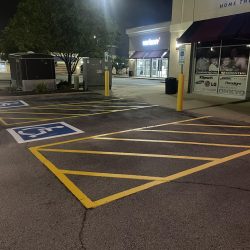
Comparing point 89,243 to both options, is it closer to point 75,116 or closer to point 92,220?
point 92,220

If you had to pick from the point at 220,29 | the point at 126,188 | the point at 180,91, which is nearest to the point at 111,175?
the point at 126,188

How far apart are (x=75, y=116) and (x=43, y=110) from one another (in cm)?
205

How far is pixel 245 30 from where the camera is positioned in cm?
1246

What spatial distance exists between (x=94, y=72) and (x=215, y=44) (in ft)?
25.6

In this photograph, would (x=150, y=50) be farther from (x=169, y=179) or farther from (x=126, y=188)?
(x=126, y=188)

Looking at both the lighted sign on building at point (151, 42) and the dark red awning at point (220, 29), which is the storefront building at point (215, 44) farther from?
the lighted sign on building at point (151, 42)

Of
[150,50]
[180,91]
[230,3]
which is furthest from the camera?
[150,50]

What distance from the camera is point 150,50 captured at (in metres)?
36.8

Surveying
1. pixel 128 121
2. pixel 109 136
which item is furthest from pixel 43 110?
pixel 109 136

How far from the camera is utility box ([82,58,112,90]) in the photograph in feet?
59.3

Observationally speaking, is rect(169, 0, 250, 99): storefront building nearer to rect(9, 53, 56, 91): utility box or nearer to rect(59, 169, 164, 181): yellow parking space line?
rect(9, 53, 56, 91): utility box

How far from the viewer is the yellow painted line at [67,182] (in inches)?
161

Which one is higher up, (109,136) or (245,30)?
(245,30)

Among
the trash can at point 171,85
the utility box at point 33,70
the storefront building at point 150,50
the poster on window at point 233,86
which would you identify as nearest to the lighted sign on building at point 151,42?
the storefront building at point 150,50
